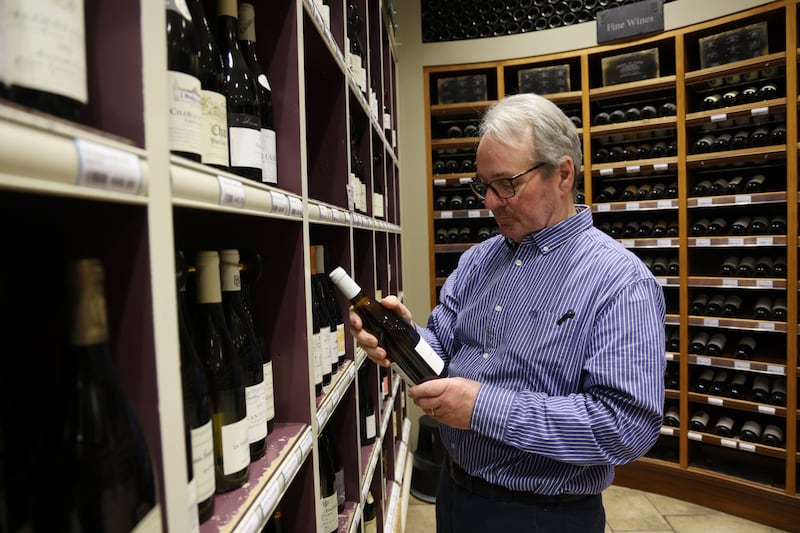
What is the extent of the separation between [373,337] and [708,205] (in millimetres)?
2706

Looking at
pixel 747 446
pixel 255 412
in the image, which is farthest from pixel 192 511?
pixel 747 446

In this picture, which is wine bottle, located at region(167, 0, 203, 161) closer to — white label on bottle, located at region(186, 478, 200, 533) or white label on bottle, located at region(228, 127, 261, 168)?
white label on bottle, located at region(228, 127, 261, 168)

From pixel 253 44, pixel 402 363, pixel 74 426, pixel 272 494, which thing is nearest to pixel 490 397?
pixel 402 363

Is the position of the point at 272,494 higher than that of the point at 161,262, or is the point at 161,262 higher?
the point at 161,262

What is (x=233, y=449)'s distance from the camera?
0.83 m

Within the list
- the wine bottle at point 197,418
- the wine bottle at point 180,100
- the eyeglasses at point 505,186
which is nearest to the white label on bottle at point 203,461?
the wine bottle at point 197,418

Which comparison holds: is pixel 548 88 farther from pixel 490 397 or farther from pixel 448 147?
pixel 490 397

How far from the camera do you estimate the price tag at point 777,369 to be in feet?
9.43

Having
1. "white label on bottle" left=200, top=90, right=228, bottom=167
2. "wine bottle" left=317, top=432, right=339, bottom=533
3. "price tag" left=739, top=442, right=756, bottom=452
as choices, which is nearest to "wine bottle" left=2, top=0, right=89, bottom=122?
"white label on bottle" left=200, top=90, right=228, bottom=167

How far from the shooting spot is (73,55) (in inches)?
17.2

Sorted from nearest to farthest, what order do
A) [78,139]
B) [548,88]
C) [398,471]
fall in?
[78,139] < [398,471] < [548,88]

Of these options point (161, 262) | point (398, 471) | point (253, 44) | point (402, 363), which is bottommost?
point (398, 471)

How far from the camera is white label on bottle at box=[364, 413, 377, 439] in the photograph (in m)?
2.09

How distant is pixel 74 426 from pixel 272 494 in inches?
15.3
